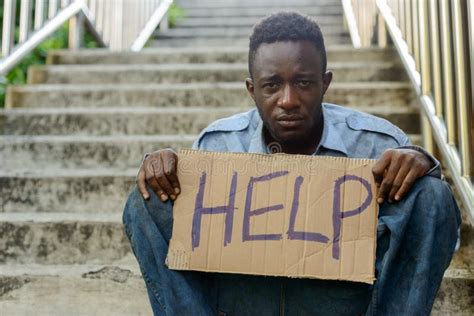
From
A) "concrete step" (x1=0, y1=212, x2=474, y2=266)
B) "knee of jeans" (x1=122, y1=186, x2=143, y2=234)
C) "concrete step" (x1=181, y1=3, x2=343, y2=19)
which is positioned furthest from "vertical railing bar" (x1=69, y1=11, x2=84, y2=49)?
"knee of jeans" (x1=122, y1=186, x2=143, y2=234)

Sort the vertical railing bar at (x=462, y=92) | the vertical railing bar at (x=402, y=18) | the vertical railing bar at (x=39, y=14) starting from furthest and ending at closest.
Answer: the vertical railing bar at (x=39, y=14) < the vertical railing bar at (x=402, y=18) < the vertical railing bar at (x=462, y=92)

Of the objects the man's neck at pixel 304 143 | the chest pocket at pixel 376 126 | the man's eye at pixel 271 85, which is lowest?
the man's neck at pixel 304 143

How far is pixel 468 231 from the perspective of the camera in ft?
7.25

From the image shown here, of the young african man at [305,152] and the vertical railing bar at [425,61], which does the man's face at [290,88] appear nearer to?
the young african man at [305,152]

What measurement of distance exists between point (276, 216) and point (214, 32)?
13.8 feet

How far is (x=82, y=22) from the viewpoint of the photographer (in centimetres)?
423

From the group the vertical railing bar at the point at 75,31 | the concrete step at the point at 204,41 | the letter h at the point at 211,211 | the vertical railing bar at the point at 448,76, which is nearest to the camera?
the letter h at the point at 211,211

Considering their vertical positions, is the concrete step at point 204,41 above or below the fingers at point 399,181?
above

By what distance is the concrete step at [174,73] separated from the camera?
3.45 meters

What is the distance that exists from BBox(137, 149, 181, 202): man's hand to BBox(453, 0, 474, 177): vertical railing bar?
1.04m

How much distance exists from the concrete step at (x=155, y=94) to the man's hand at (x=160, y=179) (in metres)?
1.73

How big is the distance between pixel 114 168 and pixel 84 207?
0.30m

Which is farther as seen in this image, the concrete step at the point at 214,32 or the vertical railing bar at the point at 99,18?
the concrete step at the point at 214,32

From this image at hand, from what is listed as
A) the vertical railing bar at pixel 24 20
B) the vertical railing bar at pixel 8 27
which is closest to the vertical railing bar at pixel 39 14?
the vertical railing bar at pixel 24 20
